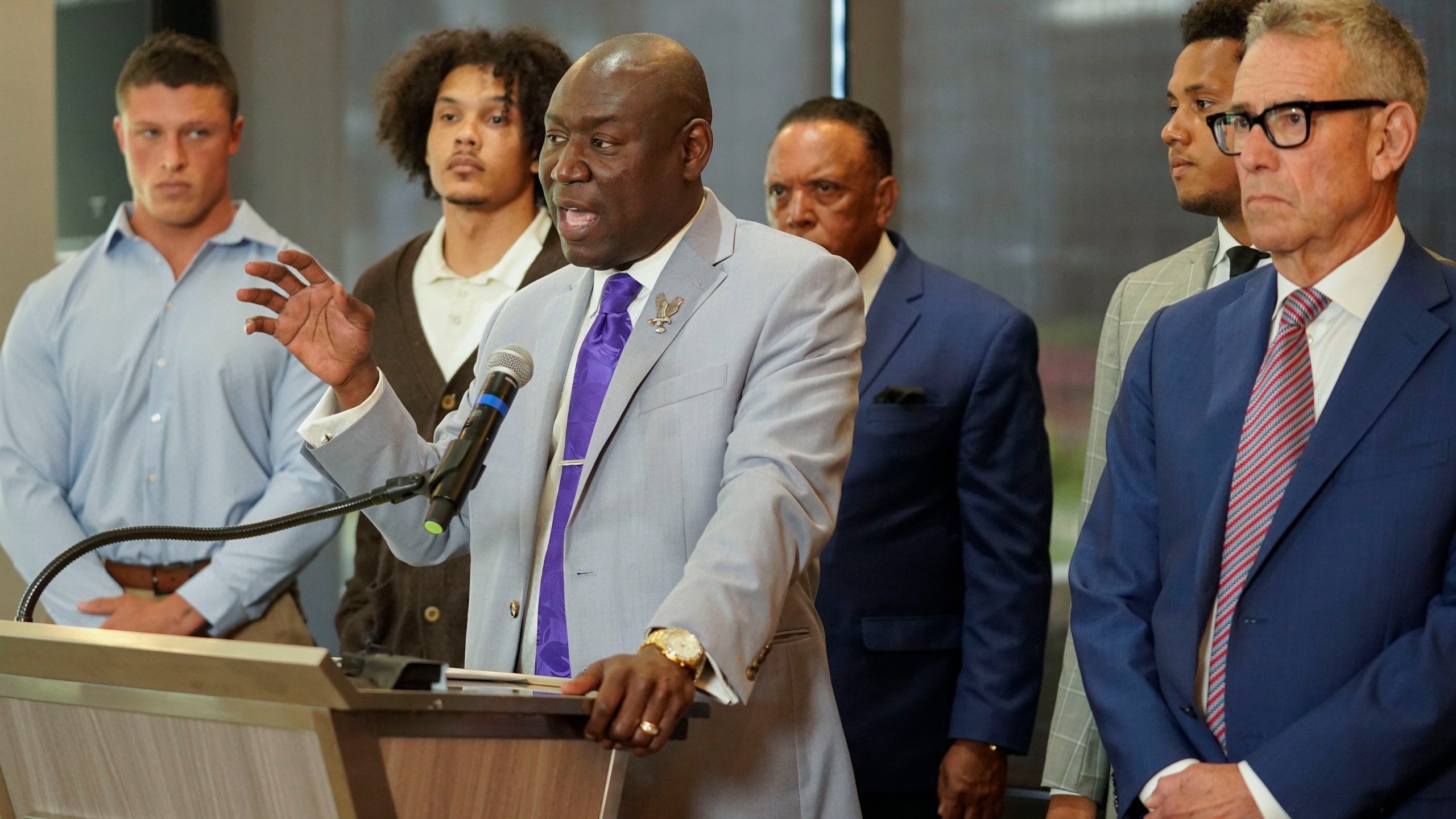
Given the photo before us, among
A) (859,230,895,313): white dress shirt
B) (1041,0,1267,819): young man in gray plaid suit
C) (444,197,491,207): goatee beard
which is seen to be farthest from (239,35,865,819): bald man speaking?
(444,197,491,207): goatee beard

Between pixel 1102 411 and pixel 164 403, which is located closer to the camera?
pixel 1102 411

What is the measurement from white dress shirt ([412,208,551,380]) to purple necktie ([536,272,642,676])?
1.28 m

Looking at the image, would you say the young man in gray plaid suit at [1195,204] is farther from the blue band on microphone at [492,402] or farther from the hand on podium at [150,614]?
the hand on podium at [150,614]

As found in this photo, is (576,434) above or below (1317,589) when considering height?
above

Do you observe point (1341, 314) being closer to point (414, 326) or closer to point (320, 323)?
point (320, 323)

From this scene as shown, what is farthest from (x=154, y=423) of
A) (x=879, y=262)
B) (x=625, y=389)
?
(x=625, y=389)

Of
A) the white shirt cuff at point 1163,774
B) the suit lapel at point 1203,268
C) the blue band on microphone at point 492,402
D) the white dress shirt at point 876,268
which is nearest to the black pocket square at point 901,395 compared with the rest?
the white dress shirt at point 876,268

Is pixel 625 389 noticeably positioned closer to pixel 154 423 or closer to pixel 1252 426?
pixel 1252 426

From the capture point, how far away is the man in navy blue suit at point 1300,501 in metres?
1.91

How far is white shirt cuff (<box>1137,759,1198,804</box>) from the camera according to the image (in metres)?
2.01

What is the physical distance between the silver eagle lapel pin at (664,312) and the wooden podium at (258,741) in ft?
2.03

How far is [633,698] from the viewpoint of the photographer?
1617mm

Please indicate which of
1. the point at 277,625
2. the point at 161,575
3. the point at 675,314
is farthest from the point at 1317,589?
the point at 161,575

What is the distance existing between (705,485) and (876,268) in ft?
5.29
